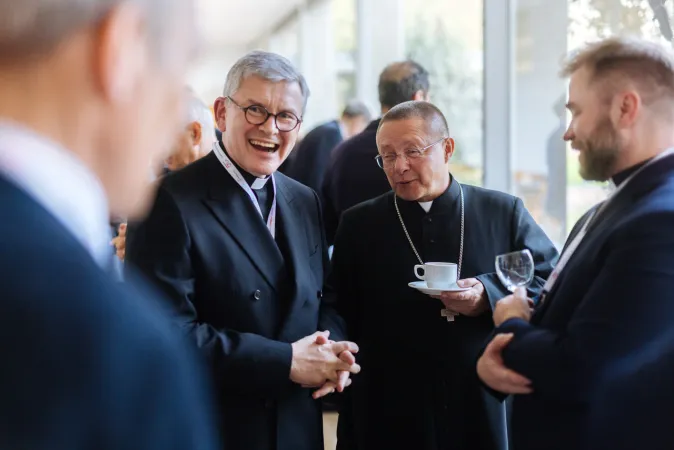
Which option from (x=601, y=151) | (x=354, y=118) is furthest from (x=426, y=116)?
(x=354, y=118)

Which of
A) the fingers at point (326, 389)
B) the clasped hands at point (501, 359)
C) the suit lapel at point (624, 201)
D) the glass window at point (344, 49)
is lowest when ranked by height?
the fingers at point (326, 389)

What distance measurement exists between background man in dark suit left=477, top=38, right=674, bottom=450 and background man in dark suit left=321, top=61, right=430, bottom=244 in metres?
1.69

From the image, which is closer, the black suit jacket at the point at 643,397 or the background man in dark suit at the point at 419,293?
the black suit jacket at the point at 643,397

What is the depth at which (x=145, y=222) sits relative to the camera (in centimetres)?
194

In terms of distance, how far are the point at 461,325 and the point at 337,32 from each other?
900 centimetres

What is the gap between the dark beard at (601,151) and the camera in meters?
1.57

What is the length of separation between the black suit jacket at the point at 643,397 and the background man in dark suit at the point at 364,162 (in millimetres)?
1926

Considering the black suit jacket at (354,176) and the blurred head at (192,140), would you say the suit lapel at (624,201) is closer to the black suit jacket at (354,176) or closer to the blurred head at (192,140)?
the black suit jacket at (354,176)

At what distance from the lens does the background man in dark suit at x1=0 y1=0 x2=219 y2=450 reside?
0.44 meters

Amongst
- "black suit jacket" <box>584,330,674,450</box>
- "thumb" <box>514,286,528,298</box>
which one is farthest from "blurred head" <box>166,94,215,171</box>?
"black suit jacket" <box>584,330,674,450</box>

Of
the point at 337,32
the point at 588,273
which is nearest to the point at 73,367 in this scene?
the point at 588,273

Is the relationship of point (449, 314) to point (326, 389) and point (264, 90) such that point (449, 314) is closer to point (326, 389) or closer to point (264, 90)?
point (326, 389)

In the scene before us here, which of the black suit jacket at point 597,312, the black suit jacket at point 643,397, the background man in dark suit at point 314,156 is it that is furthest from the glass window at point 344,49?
the black suit jacket at point 643,397

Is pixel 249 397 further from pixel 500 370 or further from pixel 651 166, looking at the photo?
pixel 651 166
